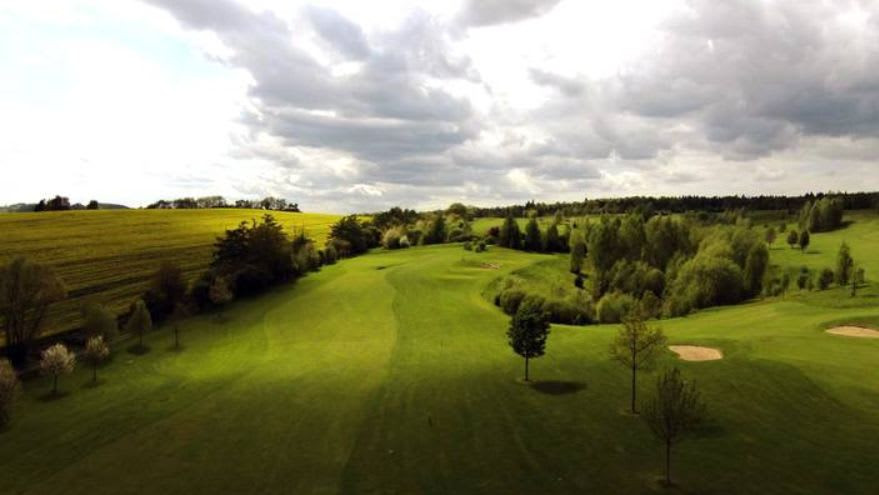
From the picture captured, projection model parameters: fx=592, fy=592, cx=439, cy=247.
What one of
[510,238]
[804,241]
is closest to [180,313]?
[510,238]

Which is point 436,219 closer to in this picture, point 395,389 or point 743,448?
point 395,389

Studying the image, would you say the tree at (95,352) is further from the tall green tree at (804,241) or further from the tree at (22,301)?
the tall green tree at (804,241)

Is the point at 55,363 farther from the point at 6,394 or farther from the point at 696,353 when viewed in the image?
the point at 696,353

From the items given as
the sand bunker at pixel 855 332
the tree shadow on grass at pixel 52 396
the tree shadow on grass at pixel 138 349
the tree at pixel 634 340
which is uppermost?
the tree at pixel 634 340

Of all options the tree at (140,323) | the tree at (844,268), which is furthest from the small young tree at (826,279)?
the tree at (140,323)

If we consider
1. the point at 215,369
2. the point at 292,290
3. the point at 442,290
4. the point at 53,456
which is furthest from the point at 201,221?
the point at 53,456

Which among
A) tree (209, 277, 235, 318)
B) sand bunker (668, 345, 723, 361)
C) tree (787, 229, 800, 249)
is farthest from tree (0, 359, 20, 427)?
tree (787, 229, 800, 249)
